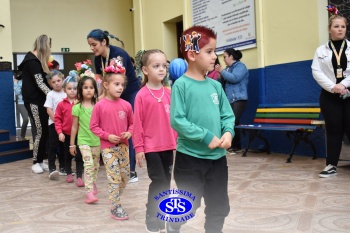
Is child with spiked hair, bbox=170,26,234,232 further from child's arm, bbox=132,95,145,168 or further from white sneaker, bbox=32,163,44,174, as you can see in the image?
white sneaker, bbox=32,163,44,174

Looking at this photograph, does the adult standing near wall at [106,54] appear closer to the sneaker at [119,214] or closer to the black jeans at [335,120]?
the sneaker at [119,214]

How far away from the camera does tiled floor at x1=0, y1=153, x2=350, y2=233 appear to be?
3.26 meters

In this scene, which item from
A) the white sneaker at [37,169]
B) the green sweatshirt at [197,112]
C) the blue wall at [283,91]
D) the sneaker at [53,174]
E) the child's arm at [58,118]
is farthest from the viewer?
the blue wall at [283,91]

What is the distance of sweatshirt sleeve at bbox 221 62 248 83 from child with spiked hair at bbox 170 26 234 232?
4.43m

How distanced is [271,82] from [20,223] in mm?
4649

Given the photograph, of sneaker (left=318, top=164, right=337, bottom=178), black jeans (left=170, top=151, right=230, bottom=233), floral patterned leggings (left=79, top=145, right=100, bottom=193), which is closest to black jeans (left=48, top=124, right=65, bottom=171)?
floral patterned leggings (left=79, top=145, right=100, bottom=193)

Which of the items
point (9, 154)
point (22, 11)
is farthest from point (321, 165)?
point (22, 11)

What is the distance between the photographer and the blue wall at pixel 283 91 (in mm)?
6270

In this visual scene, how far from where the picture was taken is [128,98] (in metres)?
4.86

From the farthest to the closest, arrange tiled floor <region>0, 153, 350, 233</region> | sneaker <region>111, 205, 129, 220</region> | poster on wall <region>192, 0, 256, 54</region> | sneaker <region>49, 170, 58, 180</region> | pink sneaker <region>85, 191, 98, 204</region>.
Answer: poster on wall <region>192, 0, 256, 54</region>
sneaker <region>49, 170, 58, 180</region>
pink sneaker <region>85, 191, 98, 204</region>
sneaker <region>111, 205, 129, 220</region>
tiled floor <region>0, 153, 350, 233</region>

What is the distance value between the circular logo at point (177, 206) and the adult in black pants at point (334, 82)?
272cm

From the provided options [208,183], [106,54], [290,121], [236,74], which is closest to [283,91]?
[290,121]

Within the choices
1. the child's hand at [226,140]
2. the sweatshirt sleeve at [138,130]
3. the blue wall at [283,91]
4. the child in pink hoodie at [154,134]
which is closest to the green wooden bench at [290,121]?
the blue wall at [283,91]

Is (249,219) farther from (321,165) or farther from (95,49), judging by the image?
(321,165)
